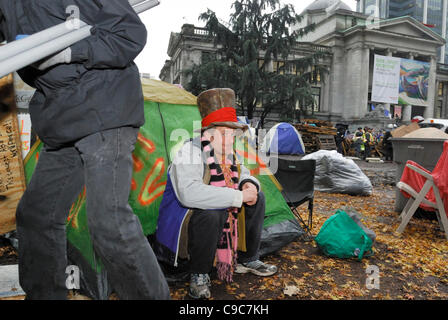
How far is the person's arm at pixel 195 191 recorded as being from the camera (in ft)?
7.16

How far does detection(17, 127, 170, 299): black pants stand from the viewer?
1.34 metres

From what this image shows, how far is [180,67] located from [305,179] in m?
31.1

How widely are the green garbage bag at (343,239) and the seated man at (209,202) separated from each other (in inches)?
41.8

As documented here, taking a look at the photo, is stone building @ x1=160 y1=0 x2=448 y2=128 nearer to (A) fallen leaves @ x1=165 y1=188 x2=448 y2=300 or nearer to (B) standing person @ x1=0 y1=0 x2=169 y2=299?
(A) fallen leaves @ x1=165 y1=188 x2=448 y2=300

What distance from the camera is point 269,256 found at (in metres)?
3.29

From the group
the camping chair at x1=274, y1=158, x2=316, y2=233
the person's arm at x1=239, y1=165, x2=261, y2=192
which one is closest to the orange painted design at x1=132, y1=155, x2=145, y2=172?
the person's arm at x1=239, y1=165, x2=261, y2=192

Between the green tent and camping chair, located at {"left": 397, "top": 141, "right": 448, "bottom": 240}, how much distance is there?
180cm

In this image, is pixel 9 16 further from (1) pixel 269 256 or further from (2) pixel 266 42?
(2) pixel 266 42

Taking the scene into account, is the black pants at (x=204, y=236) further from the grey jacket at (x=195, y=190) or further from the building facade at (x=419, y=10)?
the building facade at (x=419, y=10)

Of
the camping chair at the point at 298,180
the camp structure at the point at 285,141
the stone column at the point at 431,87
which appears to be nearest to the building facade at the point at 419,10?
the stone column at the point at 431,87

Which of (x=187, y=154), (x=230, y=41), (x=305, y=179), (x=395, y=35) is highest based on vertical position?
(x=395, y=35)

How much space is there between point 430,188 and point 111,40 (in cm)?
428
